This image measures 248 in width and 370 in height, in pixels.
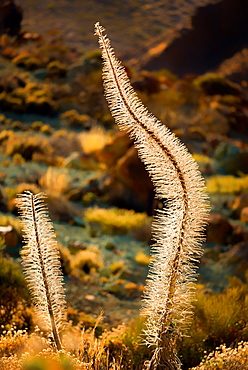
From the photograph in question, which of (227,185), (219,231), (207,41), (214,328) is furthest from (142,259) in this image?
(207,41)

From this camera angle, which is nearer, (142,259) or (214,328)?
(214,328)

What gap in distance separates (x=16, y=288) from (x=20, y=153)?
324 inches

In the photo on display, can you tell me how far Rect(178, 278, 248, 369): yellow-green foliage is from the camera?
3.99m

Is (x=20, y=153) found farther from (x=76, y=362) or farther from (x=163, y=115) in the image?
(x=76, y=362)

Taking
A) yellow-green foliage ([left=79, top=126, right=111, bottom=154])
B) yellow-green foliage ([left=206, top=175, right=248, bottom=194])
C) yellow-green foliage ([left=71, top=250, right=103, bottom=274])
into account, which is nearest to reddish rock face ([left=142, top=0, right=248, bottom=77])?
yellow-green foliage ([left=79, top=126, right=111, bottom=154])

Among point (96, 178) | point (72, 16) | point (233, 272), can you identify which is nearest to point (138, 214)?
point (96, 178)

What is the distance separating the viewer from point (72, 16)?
73.9ft

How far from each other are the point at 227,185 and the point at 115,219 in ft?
11.4

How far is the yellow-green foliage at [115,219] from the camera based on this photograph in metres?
8.98

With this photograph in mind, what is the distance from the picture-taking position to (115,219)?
30.1ft

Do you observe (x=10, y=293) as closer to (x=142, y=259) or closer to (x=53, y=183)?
(x=142, y=259)

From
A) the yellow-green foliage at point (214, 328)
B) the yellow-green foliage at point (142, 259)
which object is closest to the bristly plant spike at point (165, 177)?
the yellow-green foliage at point (214, 328)

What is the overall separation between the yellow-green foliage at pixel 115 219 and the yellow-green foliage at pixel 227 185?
2357 millimetres

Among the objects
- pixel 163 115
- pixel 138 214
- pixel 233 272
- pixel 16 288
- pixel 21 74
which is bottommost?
pixel 21 74
